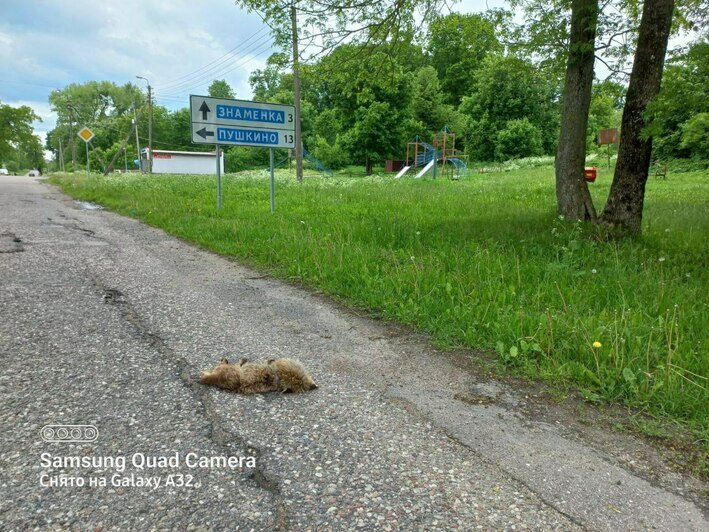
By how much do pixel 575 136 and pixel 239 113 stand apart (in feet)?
21.7

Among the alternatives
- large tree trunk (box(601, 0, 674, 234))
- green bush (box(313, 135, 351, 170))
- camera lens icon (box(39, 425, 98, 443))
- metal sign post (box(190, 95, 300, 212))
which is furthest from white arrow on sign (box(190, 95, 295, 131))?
green bush (box(313, 135, 351, 170))

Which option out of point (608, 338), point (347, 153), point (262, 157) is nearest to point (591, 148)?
point (347, 153)

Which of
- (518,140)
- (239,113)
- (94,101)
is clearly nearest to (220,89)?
(94,101)

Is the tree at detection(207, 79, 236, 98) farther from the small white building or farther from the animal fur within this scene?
the animal fur

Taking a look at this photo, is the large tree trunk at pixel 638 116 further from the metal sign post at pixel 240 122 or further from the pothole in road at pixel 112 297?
the pothole in road at pixel 112 297

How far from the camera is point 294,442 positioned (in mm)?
2453

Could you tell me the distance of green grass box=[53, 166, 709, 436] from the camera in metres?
3.29

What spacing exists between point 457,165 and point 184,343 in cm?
3355

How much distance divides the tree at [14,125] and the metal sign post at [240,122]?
2033 inches

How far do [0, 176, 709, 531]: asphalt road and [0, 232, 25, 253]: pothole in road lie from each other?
10.4 ft

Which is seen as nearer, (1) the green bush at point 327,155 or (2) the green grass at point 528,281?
(2) the green grass at point 528,281

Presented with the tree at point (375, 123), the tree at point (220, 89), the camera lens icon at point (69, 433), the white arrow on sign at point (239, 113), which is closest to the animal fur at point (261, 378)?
the camera lens icon at point (69, 433)

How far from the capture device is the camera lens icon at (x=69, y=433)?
7.86 ft

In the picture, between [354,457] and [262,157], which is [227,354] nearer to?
[354,457]
